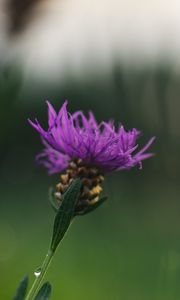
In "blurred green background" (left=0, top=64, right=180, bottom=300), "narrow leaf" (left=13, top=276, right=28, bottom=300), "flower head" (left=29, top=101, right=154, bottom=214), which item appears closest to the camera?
"narrow leaf" (left=13, top=276, right=28, bottom=300)

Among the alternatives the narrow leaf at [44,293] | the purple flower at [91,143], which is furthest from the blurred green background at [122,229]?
the narrow leaf at [44,293]

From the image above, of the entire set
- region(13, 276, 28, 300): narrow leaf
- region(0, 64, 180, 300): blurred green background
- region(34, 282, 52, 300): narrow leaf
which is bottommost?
region(0, 64, 180, 300): blurred green background

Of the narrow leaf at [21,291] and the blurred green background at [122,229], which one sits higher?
the narrow leaf at [21,291]

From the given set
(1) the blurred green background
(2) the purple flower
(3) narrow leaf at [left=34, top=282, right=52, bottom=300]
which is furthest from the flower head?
(1) the blurred green background

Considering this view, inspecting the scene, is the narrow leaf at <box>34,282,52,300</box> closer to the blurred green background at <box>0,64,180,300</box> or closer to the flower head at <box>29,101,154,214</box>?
the flower head at <box>29,101,154,214</box>

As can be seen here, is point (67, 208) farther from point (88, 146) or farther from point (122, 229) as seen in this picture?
point (122, 229)

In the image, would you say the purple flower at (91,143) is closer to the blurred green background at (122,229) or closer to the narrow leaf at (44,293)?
the narrow leaf at (44,293)

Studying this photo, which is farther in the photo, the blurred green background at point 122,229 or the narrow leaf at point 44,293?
the blurred green background at point 122,229

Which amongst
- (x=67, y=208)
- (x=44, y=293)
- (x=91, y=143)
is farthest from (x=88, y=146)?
(x=44, y=293)

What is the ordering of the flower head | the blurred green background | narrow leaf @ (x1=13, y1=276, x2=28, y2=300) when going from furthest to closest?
the blurred green background, the flower head, narrow leaf @ (x1=13, y1=276, x2=28, y2=300)

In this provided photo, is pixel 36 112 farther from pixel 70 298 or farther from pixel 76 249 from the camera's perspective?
pixel 70 298

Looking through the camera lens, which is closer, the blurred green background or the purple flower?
the purple flower

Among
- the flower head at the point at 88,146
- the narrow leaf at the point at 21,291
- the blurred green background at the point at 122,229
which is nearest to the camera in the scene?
the narrow leaf at the point at 21,291
